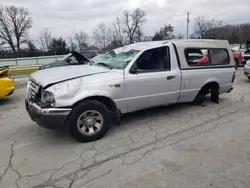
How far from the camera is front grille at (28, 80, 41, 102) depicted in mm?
3932

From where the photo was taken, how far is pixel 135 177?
2881 millimetres

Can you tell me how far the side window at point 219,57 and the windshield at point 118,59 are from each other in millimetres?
2167

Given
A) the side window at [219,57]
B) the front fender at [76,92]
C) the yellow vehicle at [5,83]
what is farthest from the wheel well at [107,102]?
the yellow vehicle at [5,83]

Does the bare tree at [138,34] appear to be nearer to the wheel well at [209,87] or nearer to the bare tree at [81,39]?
the bare tree at [81,39]

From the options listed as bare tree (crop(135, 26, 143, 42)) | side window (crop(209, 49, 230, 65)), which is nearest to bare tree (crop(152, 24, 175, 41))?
bare tree (crop(135, 26, 143, 42))

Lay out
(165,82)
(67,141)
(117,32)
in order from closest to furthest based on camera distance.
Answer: (67,141)
(165,82)
(117,32)

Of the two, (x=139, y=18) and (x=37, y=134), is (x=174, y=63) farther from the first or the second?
(x=139, y=18)

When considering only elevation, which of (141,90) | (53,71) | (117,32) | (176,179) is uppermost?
(117,32)

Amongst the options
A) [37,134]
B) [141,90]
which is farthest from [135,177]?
[37,134]

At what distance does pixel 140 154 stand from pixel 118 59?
2.15 metres

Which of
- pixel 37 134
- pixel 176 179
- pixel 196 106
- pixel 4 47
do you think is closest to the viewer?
pixel 176 179

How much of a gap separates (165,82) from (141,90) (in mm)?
610

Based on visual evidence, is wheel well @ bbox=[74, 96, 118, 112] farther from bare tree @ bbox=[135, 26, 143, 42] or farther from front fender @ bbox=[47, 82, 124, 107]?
bare tree @ bbox=[135, 26, 143, 42]

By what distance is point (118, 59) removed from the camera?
4.79 m
